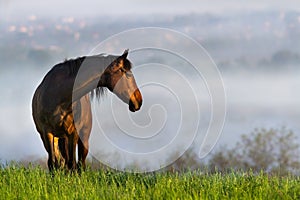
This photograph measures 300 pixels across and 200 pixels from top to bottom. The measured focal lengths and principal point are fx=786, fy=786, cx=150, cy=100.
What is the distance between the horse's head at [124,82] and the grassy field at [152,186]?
103 cm

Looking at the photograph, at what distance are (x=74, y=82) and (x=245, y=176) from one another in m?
3.05

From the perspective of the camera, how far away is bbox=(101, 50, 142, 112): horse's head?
1105 cm

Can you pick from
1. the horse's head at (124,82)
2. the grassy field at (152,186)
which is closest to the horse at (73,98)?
the horse's head at (124,82)

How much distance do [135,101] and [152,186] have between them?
1.55 meters

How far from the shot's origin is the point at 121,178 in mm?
10867

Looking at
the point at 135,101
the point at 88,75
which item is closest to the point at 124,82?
the point at 135,101

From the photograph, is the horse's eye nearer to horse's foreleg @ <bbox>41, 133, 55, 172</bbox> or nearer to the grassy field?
the grassy field

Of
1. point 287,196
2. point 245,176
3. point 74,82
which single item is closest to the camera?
point 287,196

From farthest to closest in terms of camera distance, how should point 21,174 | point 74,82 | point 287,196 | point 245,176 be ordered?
point 74,82 → point 21,174 → point 245,176 → point 287,196

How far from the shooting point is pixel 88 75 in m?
11.5

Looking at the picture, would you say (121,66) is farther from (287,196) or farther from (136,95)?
(287,196)

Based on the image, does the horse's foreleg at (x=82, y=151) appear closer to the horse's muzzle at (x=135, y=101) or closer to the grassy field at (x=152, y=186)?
the grassy field at (x=152, y=186)

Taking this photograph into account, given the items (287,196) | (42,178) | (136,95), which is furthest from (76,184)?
(287,196)

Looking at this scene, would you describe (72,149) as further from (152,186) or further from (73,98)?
(152,186)
